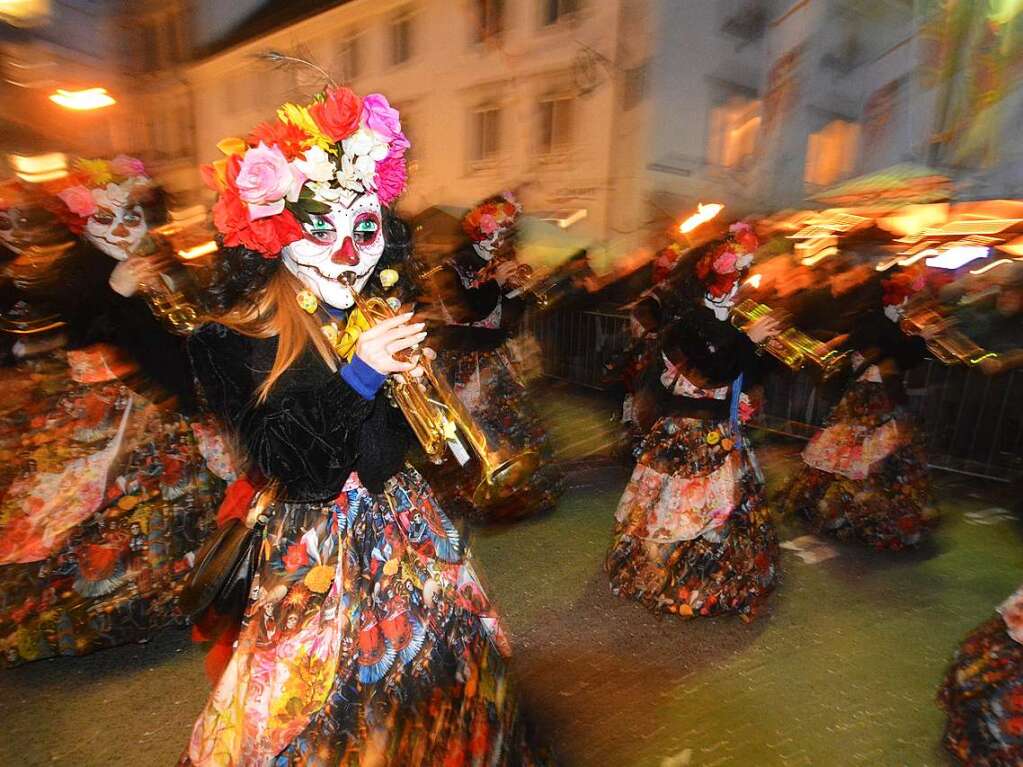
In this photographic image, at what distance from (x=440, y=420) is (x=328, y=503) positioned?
397mm

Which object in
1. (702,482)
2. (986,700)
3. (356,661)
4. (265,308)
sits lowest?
(986,700)

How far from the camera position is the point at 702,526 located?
3.10 m

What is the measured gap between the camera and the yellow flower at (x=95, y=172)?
2844 mm

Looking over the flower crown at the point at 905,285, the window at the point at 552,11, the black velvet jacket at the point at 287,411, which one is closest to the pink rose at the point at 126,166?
the black velvet jacket at the point at 287,411

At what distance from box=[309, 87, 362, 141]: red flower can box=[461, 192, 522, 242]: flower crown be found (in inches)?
116

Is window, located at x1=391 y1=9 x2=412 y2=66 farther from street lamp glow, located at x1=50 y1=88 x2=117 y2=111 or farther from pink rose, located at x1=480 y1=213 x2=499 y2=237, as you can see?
pink rose, located at x1=480 y1=213 x2=499 y2=237

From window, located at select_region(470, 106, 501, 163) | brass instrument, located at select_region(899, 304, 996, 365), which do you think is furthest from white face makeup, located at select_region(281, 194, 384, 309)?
window, located at select_region(470, 106, 501, 163)

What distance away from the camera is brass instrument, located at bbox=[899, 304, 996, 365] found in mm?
3889

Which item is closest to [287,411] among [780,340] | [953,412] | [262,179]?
[262,179]

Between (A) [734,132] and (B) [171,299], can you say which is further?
(A) [734,132]

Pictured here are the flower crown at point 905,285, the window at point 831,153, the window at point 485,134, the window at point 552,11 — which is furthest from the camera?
the window at point 831,153

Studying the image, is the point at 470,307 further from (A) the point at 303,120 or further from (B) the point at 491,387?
(A) the point at 303,120

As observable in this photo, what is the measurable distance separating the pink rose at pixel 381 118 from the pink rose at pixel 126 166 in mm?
2004

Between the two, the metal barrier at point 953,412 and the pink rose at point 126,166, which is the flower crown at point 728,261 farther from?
the pink rose at point 126,166
